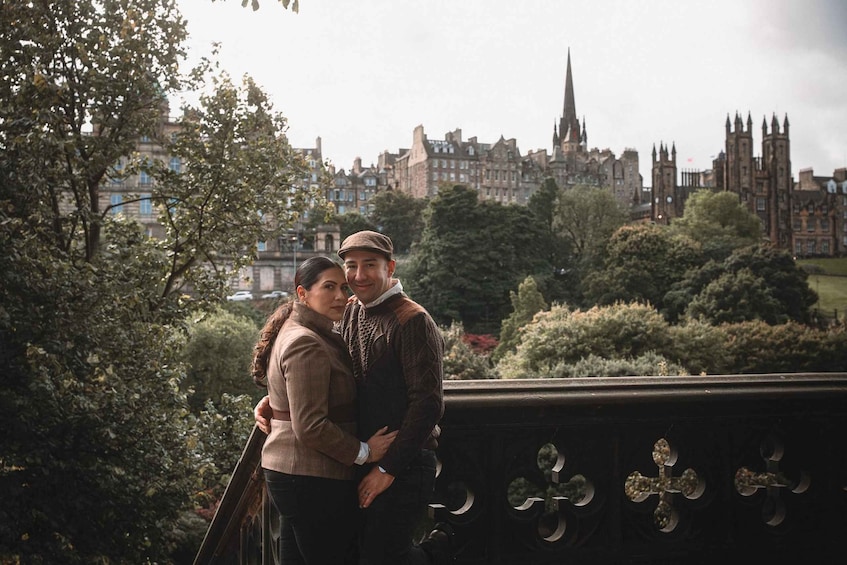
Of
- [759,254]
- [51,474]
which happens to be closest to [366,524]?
[51,474]

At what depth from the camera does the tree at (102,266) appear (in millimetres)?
6754

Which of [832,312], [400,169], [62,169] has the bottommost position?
[832,312]

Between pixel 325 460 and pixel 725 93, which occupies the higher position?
pixel 725 93

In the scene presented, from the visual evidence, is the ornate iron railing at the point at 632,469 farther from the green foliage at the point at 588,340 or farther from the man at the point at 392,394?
the green foliage at the point at 588,340

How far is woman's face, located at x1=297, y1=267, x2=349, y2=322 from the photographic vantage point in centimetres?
241

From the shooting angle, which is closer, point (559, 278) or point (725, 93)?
point (559, 278)

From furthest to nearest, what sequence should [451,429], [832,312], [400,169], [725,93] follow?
1. [400,169]
2. [725,93]
3. [832,312]
4. [451,429]

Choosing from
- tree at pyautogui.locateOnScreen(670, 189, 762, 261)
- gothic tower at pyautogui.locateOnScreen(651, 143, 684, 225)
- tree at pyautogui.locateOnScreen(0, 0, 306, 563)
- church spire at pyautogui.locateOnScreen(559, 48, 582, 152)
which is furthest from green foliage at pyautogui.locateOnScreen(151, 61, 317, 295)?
church spire at pyautogui.locateOnScreen(559, 48, 582, 152)

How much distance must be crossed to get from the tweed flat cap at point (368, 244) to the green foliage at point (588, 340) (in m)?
27.1

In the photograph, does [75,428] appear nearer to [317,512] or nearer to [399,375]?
[317,512]

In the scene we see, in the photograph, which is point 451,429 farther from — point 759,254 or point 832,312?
point 832,312

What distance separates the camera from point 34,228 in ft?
26.6

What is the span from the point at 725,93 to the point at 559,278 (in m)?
34.4

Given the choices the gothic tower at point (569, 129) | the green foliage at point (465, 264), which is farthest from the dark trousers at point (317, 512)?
the gothic tower at point (569, 129)
